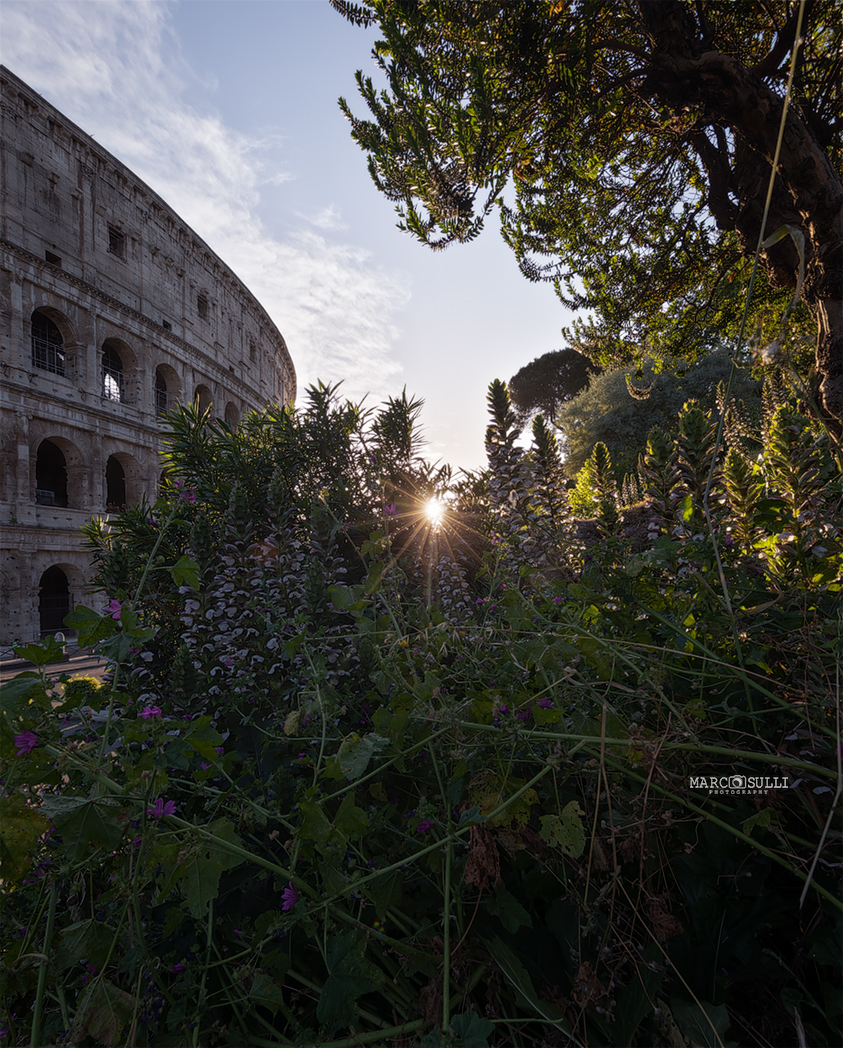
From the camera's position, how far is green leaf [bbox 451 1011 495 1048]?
2.28 feet

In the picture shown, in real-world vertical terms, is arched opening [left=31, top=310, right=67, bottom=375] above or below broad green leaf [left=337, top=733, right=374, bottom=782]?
above

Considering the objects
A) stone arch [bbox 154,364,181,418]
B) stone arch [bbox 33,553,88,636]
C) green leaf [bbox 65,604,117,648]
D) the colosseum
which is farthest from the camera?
stone arch [bbox 154,364,181,418]

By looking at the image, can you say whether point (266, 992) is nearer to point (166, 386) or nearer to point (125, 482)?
point (125, 482)

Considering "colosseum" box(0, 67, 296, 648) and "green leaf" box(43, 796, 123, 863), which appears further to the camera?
"colosseum" box(0, 67, 296, 648)

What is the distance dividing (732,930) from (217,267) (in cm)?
3647

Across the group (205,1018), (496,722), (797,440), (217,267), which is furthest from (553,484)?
(217,267)

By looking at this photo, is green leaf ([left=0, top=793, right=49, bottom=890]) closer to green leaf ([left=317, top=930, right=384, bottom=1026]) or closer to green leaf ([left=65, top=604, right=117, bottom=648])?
green leaf ([left=65, top=604, right=117, bottom=648])

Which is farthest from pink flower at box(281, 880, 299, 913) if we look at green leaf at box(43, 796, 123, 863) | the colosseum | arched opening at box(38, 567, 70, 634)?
arched opening at box(38, 567, 70, 634)

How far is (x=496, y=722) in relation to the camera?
109 cm

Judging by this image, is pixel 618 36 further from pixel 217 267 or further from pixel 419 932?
pixel 217 267

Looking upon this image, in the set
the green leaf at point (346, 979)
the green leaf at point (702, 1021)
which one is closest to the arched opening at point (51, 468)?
the green leaf at point (346, 979)

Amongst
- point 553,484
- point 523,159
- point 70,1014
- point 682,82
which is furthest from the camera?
point 523,159

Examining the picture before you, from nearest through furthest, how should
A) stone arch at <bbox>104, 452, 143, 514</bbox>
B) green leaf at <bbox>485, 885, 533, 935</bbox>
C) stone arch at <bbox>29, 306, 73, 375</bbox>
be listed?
green leaf at <bbox>485, 885, 533, 935</bbox> < stone arch at <bbox>29, 306, 73, 375</bbox> < stone arch at <bbox>104, 452, 143, 514</bbox>

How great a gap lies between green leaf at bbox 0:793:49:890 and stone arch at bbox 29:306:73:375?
25.8 m
